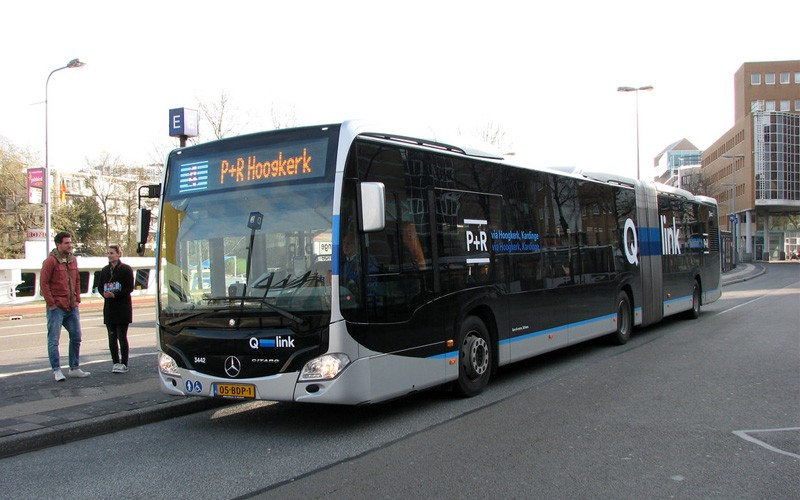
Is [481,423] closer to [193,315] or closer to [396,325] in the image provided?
[396,325]

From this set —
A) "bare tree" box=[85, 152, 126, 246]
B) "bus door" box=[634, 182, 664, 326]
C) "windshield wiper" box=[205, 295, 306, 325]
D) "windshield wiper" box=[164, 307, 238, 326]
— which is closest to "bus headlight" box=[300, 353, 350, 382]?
"windshield wiper" box=[205, 295, 306, 325]

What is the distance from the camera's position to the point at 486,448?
5695 millimetres

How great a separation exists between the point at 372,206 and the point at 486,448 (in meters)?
2.39

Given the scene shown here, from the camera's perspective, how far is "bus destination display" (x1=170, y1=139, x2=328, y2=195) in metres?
6.38

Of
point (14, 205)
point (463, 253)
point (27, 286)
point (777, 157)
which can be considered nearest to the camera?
point (463, 253)

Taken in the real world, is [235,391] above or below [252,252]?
below

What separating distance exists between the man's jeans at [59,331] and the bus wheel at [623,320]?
9.20 meters

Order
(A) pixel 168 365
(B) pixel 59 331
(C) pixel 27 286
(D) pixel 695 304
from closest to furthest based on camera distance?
(A) pixel 168 365 → (B) pixel 59 331 → (D) pixel 695 304 → (C) pixel 27 286

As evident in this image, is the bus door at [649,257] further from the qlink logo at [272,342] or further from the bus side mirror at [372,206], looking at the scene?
the qlink logo at [272,342]

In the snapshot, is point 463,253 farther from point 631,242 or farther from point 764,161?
point 764,161

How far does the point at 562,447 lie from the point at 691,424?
1613 mm

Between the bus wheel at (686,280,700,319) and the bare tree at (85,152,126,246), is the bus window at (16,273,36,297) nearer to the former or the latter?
the bare tree at (85,152,126,246)

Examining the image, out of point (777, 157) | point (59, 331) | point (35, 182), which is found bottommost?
point (59, 331)

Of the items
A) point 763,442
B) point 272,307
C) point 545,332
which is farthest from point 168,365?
point 763,442
